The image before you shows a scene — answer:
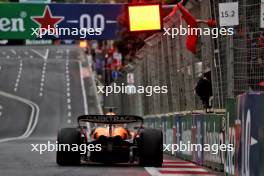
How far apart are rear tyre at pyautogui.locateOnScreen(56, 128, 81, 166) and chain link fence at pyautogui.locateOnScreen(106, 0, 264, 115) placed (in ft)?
8.97

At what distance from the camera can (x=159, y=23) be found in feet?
86.7

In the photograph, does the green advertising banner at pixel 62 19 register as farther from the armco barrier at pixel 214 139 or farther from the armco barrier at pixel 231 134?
the armco barrier at pixel 231 134

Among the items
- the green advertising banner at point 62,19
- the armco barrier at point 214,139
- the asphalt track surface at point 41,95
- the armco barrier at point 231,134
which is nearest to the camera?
the armco barrier at point 231,134

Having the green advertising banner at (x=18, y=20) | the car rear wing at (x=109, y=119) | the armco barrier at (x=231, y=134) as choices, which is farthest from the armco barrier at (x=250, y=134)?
the green advertising banner at (x=18, y=20)

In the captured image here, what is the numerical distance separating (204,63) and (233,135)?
509 centimetres

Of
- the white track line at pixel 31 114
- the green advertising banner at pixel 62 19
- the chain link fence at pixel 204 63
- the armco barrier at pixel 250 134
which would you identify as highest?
the green advertising banner at pixel 62 19

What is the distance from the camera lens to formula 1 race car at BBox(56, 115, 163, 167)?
16875mm

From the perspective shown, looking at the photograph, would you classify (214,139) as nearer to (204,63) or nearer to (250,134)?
(204,63)

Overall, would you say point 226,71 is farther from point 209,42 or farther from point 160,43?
point 160,43

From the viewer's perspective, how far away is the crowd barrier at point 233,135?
1095 centimetres

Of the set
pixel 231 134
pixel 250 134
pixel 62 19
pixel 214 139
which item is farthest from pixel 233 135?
pixel 62 19

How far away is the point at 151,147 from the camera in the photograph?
55.6ft

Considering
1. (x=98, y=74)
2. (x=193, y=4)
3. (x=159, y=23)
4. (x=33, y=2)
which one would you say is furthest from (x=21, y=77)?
(x=193, y=4)

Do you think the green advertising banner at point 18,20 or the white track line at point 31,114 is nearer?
the green advertising banner at point 18,20
